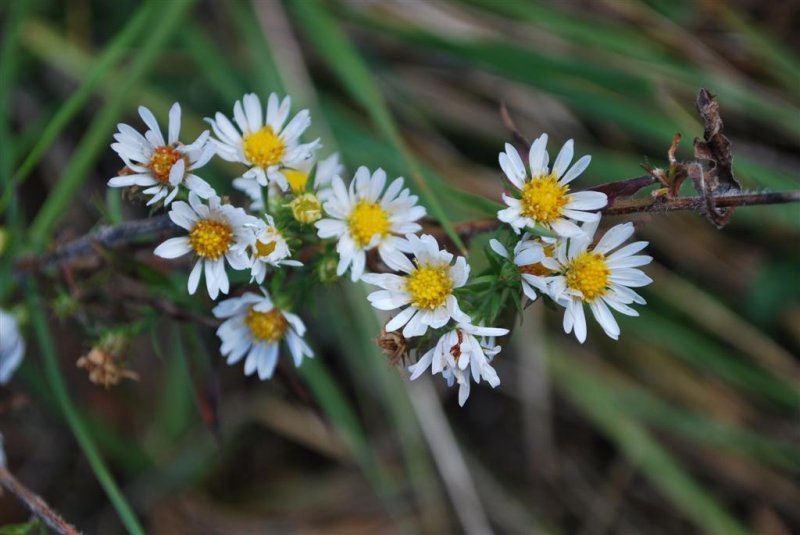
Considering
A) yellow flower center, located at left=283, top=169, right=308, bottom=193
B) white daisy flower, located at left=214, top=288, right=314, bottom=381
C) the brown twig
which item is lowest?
the brown twig

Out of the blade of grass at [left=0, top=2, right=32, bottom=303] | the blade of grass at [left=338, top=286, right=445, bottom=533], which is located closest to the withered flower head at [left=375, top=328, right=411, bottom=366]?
the blade of grass at [left=0, top=2, right=32, bottom=303]

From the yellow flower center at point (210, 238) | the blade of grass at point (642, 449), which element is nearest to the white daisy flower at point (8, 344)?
the yellow flower center at point (210, 238)

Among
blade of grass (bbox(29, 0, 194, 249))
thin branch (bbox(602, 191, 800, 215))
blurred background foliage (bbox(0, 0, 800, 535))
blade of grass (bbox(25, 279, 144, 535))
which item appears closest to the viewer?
thin branch (bbox(602, 191, 800, 215))

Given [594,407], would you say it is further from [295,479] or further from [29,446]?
[29,446]

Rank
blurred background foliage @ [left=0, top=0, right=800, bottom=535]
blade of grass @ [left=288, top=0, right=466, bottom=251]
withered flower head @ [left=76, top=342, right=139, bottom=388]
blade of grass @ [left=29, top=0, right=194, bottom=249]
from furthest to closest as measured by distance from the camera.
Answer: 1. blurred background foliage @ [left=0, top=0, right=800, bottom=535]
2. blade of grass @ [left=288, top=0, right=466, bottom=251]
3. blade of grass @ [left=29, top=0, right=194, bottom=249]
4. withered flower head @ [left=76, top=342, right=139, bottom=388]

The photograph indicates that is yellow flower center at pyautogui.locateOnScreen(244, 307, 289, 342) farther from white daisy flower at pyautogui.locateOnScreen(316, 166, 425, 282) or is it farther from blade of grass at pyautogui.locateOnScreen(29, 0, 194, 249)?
blade of grass at pyautogui.locateOnScreen(29, 0, 194, 249)

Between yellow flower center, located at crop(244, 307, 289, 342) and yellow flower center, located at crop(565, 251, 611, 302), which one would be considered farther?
yellow flower center, located at crop(244, 307, 289, 342)
